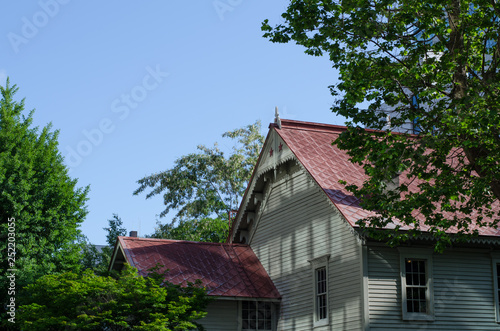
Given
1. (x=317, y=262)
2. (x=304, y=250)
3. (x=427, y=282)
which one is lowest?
(x=427, y=282)

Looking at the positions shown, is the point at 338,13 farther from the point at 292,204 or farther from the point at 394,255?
the point at 292,204

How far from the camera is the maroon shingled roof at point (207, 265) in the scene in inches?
954

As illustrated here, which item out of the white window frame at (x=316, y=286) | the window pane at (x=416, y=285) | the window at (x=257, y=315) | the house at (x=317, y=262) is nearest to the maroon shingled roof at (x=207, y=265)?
the house at (x=317, y=262)

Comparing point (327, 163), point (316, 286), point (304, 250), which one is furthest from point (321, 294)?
point (327, 163)

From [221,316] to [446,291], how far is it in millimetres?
7913

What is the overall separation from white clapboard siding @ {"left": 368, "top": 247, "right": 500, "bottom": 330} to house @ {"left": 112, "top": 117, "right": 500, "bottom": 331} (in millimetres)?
31

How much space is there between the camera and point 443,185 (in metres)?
16.8

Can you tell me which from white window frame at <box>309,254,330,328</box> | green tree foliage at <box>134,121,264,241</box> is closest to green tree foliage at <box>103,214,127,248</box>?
green tree foliage at <box>134,121,264,241</box>

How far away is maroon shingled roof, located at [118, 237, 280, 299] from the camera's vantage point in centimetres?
2423

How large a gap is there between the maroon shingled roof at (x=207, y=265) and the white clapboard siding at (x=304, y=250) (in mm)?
711

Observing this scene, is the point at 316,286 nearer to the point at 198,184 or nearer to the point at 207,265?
the point at 207,265

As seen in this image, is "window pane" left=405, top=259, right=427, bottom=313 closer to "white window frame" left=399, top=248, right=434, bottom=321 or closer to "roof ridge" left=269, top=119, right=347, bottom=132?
"white window frame" left=399, top=248, right=434, bottom=321

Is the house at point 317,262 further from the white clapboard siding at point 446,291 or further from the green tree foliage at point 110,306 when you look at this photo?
the green tree foliage at point 110,306

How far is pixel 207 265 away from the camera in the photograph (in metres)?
25.7
